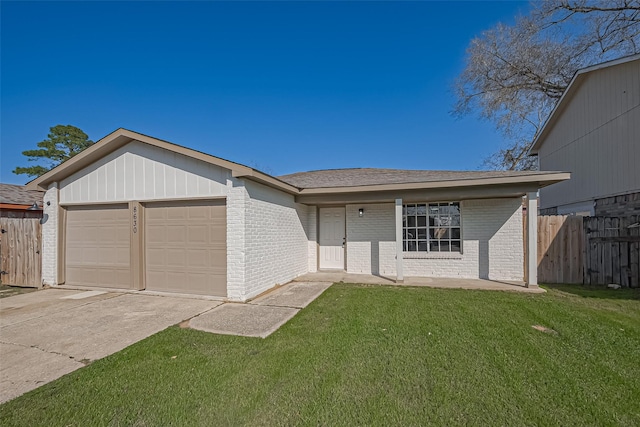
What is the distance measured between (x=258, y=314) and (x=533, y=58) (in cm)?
1961

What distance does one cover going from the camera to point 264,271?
271 inches

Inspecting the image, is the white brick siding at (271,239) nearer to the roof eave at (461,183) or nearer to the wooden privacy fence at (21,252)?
Result: the roof eave at (461,183)

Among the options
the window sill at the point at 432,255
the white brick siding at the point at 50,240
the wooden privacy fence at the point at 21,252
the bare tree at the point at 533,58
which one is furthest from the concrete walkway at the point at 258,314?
the bare tree at the point at 533,58

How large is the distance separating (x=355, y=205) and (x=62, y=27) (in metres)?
10.1

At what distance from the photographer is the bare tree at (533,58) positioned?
13281 mm

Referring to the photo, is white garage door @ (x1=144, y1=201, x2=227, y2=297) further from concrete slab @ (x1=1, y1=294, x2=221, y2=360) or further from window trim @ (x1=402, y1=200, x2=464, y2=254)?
window trim @ (x1=402, y1=200, x2=464, y2=254)

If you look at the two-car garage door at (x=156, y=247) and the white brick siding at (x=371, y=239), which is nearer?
the two-car garage door at (x=156, y=247)

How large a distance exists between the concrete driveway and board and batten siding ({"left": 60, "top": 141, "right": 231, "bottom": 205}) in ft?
7.81

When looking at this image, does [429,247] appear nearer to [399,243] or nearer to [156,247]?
[399,243]

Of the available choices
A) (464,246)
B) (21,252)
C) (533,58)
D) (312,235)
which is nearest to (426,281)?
(464,246)

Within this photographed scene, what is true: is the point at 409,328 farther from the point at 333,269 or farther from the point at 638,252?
the point at 638,252

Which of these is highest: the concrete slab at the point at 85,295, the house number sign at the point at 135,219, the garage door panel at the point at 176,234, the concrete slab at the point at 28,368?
the house number sign at the point at 135,219

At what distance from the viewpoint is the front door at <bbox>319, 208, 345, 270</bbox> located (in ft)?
31.1

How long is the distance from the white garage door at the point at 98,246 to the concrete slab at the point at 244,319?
3368 millimetres
